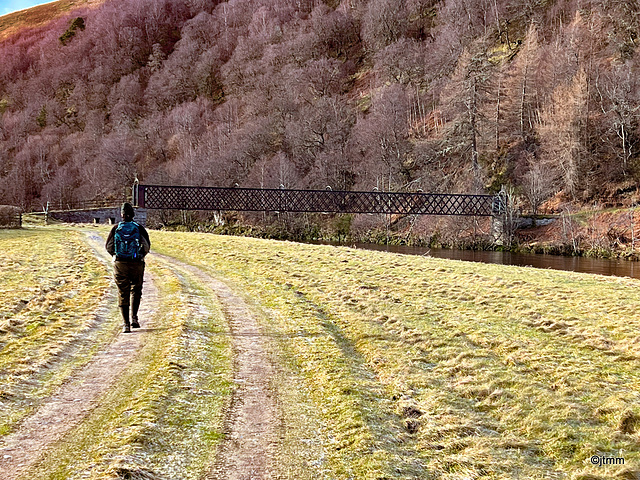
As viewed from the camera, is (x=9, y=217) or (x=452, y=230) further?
(x=452, y=230)

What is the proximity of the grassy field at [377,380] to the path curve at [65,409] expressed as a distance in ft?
0.57

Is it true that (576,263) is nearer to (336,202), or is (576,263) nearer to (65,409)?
(336,202)

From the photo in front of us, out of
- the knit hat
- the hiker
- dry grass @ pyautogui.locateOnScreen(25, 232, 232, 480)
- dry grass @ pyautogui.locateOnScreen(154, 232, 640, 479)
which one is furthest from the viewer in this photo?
the knit hat

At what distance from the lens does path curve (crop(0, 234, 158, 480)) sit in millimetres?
4129

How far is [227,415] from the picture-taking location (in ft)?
17.1

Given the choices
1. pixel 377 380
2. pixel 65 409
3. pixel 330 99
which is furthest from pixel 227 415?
pixel 330 99

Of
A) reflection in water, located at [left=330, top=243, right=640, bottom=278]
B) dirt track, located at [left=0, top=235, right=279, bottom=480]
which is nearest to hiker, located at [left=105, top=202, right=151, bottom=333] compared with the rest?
dirt track, located at [left=0, top=235, right=279, bottom=480]

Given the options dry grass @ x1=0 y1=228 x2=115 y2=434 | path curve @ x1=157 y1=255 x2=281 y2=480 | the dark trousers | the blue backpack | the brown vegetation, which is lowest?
path curve @ x1=157 y1=255 x2=281 y2=480

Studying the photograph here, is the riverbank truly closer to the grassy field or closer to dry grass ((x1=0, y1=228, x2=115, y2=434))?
the grassy field

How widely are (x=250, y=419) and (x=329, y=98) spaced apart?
85.0 meters

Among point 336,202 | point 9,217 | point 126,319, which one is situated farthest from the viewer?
point 336,202

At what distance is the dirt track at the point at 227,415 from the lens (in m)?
4.13

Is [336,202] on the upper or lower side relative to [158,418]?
upper

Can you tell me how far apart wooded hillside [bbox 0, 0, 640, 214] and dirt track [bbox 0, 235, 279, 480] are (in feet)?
156
